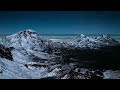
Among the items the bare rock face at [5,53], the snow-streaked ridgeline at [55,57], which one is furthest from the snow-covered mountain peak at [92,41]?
the bare rock face at [5,53]

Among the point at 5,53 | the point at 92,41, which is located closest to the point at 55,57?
the point at 92,41

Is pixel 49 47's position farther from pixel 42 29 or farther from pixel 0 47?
pixel 0 47

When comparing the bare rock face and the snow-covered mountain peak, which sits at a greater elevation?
the snow-covered mountain peak

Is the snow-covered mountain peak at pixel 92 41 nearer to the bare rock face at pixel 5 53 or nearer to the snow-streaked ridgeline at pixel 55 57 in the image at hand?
the snow-streaked ridgeline at pixel 55 57

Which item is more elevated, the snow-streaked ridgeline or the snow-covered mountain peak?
the snow-covered mountain peak

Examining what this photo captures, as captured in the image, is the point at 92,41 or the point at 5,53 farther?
the point at 92,41

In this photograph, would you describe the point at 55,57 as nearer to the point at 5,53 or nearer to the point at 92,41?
the point at 92,41

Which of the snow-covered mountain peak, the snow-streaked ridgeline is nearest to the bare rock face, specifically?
the snow-streaked ridgeline

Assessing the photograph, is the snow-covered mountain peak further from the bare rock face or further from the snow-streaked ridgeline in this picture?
the bare rock face

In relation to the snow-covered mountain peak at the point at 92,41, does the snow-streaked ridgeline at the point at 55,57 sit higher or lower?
lower
